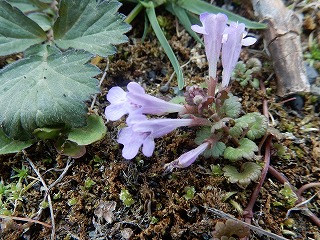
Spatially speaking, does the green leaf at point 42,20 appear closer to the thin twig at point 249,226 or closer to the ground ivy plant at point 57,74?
the ground ivy plant at point 57,74

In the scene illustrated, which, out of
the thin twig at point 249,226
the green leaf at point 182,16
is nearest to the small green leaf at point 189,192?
the thin twig at point 249,226

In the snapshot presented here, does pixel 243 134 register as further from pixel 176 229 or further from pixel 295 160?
pixel 176 229

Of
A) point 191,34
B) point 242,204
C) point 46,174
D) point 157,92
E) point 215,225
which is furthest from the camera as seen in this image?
point 191,34

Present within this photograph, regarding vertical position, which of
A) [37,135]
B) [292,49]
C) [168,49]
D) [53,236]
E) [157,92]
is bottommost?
[53,236]

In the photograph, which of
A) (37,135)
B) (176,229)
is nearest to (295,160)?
(176,229)

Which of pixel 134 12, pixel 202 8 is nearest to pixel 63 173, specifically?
pixel 134 12

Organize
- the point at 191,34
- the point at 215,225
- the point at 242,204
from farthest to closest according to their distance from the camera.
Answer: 1. the point at 191,34
2. the point at 242,204
3. the point at 215,225

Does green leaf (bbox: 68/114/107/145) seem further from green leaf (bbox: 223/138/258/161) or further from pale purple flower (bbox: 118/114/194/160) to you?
green leaf (bbox: 223/138/258/161)
